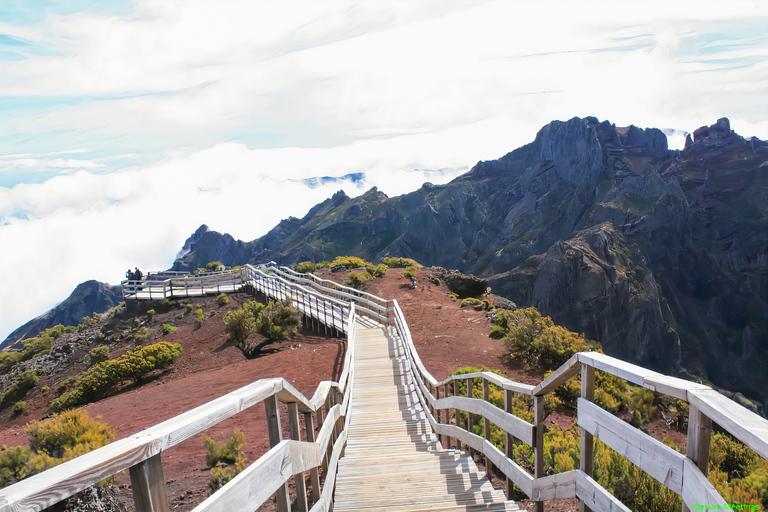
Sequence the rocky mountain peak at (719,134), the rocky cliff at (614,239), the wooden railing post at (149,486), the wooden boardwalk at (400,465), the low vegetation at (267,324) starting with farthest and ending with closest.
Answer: the rocky mountain peak at (719,134) → the rocky cliff at (614,239) → the low vegetation at (267,324) → the wooden boardwalk at (400,465) → the wooden railing post at (149,486)

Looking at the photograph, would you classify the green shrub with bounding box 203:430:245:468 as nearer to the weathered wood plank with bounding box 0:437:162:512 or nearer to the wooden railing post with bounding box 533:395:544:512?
the wooden railing post with bounding box 533:395:544:512

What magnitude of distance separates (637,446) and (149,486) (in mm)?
2209

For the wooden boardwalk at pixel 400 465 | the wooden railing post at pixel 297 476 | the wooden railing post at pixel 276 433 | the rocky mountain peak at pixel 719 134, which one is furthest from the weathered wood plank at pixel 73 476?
the rocky mountain peak at pixel 719 134

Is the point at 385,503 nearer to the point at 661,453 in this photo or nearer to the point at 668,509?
the point at 668,509

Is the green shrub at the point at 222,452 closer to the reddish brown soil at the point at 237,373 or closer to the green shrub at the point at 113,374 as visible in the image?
the reddish brown soil at the point at 237,373

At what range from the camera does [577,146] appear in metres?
131

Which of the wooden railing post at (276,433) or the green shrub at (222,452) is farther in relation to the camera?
the green shrub at (222,452)

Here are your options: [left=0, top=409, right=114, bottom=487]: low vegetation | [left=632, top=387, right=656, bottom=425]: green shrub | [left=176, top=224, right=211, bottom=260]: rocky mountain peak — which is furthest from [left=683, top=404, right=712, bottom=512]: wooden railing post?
[left=176, top=224, right=211, bottom=260]: rocky mountain peak

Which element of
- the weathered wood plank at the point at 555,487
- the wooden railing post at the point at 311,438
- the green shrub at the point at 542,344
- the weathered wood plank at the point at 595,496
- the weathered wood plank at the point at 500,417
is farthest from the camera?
the green shrub at the point at 542,344

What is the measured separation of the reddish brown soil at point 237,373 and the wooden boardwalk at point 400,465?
0.96m

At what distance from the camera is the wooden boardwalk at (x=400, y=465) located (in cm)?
449

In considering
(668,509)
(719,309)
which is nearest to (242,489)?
(668,509)

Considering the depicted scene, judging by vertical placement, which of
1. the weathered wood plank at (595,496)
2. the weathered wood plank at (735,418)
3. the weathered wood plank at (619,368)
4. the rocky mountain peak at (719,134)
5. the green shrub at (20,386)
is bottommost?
the green shrub at (20,386)

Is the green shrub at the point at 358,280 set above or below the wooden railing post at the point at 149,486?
below
